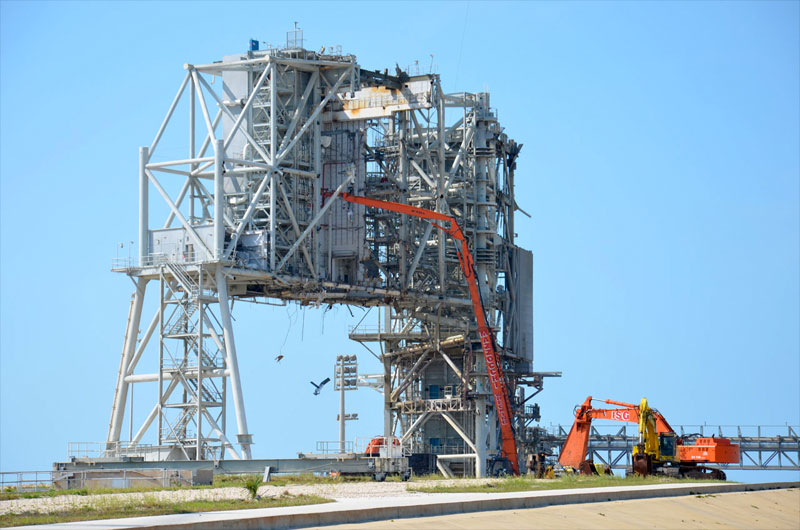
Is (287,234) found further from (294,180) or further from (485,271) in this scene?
(485,271)

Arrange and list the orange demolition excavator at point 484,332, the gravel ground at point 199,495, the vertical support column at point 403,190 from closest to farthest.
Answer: the gravel ground at point 199,495 < the vertical support column at point 403,190 < the orange demolition excavator at point 484,332

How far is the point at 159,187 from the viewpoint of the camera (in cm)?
6328

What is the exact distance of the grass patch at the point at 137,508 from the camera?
30.4 meters

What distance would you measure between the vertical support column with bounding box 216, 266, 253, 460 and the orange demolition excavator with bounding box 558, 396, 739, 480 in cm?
1710

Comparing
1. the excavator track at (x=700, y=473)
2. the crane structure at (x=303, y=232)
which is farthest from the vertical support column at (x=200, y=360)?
the excavator track at (x=700, y=473)

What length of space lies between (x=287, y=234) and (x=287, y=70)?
875cm

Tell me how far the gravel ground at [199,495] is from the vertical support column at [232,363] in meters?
10.9

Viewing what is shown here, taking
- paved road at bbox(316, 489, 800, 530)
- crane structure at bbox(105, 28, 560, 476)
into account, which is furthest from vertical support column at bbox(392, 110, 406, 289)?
paved road at bbox(316, 489, 800, 530)

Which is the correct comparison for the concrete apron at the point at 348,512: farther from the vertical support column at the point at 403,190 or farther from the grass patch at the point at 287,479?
the vertical support column at the point at 403,190

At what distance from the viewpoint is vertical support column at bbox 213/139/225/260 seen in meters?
59.7

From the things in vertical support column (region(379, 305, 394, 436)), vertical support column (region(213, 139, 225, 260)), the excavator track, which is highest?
vertical support column (region(213, 139, 225, 260))

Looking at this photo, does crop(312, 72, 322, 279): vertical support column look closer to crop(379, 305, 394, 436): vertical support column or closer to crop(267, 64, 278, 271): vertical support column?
crop(267, 64, 278, 271): vertical support column

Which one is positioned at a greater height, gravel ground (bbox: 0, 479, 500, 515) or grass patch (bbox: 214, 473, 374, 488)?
gravel ground (bbox: 0, 479, 500, 515)

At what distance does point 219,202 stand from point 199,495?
74.1 feet
